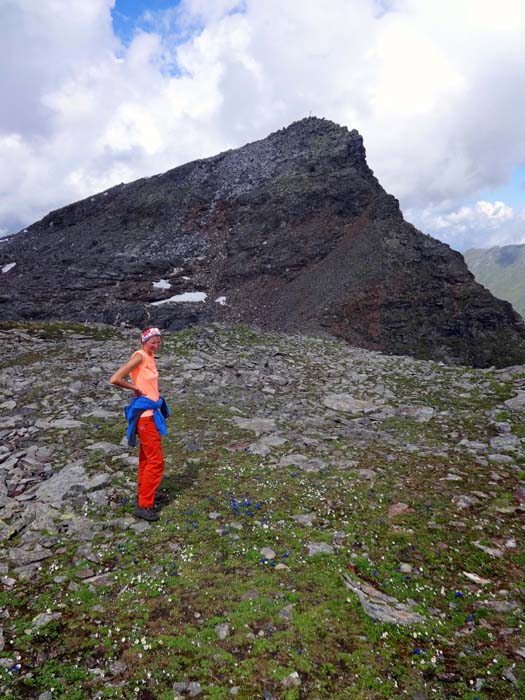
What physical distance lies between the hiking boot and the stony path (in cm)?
17

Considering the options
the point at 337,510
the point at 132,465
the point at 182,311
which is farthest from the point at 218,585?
the point at 182,311

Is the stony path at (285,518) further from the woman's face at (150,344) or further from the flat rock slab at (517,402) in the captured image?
the woman's face at (150,344)

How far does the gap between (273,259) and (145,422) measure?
3219cm

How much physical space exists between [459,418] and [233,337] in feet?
41.6

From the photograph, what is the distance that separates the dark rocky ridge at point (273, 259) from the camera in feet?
103

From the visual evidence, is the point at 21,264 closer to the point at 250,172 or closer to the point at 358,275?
the point at 250,172

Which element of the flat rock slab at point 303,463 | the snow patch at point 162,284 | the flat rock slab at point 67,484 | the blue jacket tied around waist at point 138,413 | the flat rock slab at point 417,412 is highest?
the snow patch at point 162,284

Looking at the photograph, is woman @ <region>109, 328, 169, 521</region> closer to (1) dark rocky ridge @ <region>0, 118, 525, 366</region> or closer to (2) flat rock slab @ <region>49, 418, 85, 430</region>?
(2) flat rock slab @ <region>49, 418, 85, 430</region>

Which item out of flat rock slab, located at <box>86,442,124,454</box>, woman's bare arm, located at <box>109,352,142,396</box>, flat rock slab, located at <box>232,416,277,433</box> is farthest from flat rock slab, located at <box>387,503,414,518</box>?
flat rock slab, located at <box>86,442,124,454</box>

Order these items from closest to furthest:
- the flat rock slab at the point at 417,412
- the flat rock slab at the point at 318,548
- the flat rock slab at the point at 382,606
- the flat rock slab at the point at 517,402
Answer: the flat rock slab at the point at 382,606, the flat rock slab at the point at 318,548, the flat rock slab at the point at 517,402, the flat rock slab at the point at 417,412

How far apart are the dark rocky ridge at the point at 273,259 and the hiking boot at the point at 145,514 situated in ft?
78.0

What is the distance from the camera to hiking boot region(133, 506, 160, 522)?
23.0 ft

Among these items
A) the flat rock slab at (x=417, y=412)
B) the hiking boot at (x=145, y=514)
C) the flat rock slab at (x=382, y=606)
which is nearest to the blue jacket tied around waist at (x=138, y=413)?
the hiking boot at (x=145, y=514)

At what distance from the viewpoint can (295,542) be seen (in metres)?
6.50
